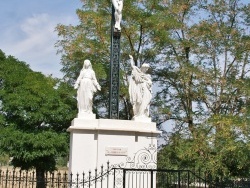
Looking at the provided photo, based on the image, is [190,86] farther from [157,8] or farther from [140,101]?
[140,101]

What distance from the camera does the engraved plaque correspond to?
1229 centimetres

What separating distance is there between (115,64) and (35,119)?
33.1 feet

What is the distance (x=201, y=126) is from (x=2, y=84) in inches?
504

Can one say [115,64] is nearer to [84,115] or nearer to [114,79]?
[114,79]

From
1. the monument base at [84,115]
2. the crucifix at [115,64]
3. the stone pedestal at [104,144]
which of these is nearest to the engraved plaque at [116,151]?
the stone pedestal at [104,144]

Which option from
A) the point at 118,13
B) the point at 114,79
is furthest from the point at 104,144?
the point at 118,13

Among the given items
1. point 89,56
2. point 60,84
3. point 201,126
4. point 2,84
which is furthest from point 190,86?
point 2,84

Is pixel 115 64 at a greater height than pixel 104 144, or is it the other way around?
pixel 115 64

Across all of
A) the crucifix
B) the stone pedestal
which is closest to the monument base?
the stone pedestal

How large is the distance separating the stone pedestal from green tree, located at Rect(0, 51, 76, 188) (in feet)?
34.1

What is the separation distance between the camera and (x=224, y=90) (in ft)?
68.7

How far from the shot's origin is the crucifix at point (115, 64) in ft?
45.3

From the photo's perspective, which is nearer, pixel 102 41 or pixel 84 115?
pixel 84 115

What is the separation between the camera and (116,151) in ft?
40.5
